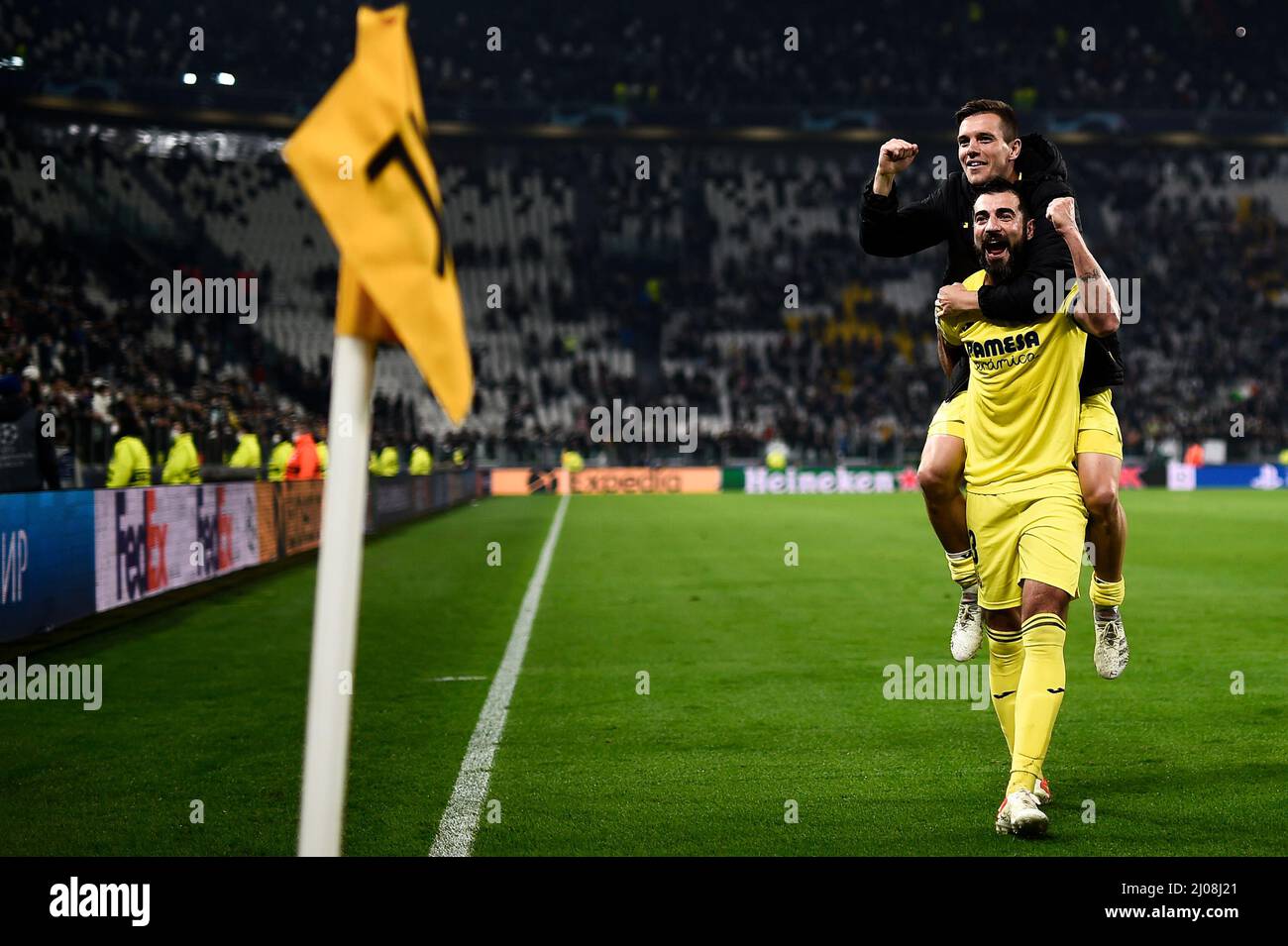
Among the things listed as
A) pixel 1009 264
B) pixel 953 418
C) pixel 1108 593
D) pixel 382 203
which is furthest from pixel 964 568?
pixel 382 203

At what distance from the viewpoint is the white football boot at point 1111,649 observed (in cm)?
574

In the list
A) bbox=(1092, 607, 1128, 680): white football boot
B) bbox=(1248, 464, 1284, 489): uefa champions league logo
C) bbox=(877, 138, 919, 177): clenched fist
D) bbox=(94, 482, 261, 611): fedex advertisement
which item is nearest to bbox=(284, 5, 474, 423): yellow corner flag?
bbox=(877, 138, 919, 177): clenched fist

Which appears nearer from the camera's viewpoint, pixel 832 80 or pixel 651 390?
pixel 651 390

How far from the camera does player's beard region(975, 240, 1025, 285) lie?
16.8ft

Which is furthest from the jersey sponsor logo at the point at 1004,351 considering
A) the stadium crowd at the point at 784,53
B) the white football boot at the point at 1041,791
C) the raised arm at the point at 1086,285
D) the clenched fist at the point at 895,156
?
the stadium crowd at the point at 784,53

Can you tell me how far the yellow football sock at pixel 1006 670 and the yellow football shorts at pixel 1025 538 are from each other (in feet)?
0.49

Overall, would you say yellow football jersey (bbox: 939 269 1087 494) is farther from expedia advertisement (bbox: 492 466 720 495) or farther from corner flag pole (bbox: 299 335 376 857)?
expedia advertisement (bbox: 492 466 720 495)

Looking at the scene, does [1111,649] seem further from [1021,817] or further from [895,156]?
[895,156]

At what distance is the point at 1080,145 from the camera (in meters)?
57.2

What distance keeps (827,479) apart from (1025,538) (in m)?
40.3
